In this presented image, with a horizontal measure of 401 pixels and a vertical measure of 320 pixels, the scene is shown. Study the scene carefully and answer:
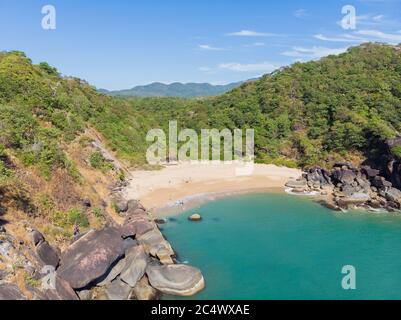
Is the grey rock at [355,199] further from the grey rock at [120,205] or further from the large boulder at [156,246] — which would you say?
the grey rock at [120,205]

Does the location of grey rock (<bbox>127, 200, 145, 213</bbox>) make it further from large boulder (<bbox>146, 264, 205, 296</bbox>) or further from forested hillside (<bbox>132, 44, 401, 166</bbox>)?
forested hillside (<bbox>132, 44, 401, 166</bbox>)

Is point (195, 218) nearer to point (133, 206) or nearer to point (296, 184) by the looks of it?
point (133, 206)

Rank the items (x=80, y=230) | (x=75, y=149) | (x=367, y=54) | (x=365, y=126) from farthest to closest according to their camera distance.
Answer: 1. (x=367, y=54)
2. (x=365, y=126)
3. (x=75, y=149)
4. (x=80, y=230)

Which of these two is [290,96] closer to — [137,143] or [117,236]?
[137,143]

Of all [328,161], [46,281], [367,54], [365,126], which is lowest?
[46,281]

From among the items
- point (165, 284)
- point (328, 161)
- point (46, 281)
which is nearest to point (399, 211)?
point (328, 161)

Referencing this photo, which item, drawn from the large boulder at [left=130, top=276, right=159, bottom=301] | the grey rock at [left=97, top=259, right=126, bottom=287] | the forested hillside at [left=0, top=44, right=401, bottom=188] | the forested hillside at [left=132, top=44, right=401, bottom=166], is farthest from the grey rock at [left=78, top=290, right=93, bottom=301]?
the forested hillside at [left=132, top=44, right=401, bottom=166]

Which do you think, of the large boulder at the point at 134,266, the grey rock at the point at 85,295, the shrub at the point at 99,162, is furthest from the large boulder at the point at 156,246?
the shrub at the point at 99,162
